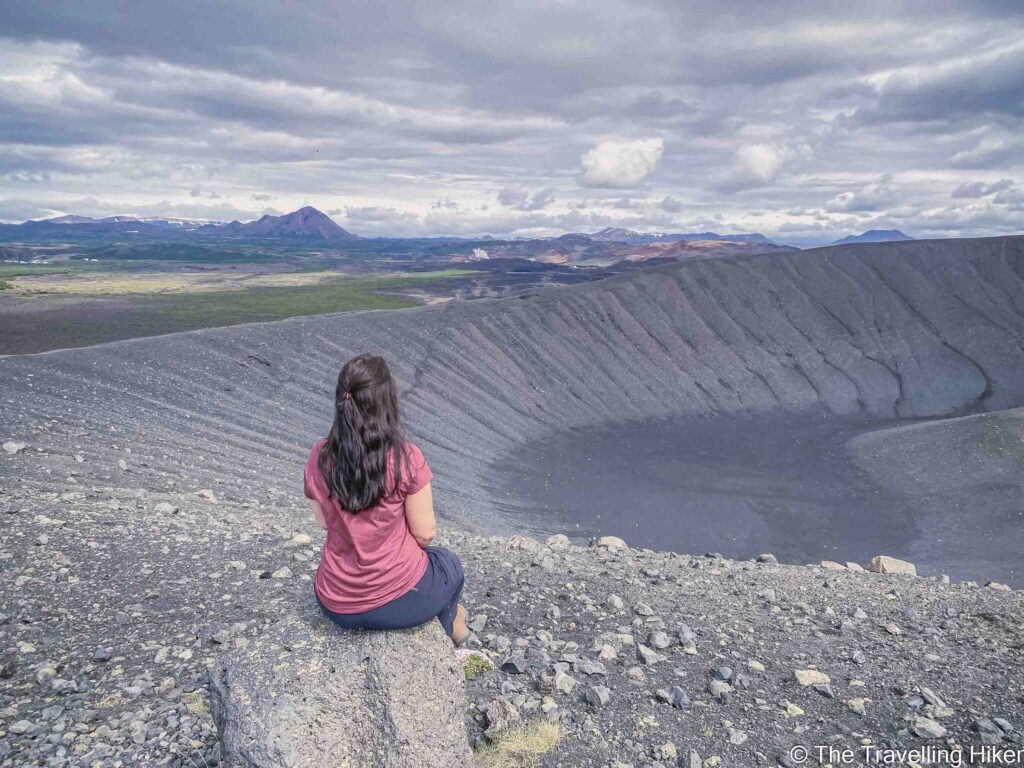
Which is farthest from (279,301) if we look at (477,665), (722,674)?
(722,674)

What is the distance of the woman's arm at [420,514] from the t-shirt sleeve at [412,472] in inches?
1.5

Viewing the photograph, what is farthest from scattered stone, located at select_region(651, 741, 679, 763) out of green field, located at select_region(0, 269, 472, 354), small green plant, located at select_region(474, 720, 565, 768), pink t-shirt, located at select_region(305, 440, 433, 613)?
green field, located at select_region(0, 269, 472, 354)

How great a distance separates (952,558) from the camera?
2280cm

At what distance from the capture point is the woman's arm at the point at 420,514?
418cm

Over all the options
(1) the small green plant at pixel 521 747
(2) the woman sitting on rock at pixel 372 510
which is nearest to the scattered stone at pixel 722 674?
(1) the small green plant at pixel 521 747

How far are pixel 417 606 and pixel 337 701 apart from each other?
2.30 feet

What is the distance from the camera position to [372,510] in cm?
413

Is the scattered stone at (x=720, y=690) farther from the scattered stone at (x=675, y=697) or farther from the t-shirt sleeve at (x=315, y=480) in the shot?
the t-shirt sleeve at (x=315, y=480)

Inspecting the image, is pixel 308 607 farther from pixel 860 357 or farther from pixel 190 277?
pixel 190 277

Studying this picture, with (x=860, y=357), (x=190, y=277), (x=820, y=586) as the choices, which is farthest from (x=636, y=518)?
(x=190, y=277)

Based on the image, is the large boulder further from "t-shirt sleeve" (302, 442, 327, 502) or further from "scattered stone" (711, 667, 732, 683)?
"scattered stone" (711, 667, 732, 683)

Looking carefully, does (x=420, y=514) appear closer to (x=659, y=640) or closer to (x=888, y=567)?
(x=659, y=640)

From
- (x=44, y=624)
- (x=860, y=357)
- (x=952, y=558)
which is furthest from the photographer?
(x=860, y=357)

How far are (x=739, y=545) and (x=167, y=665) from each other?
21258 millimetres
